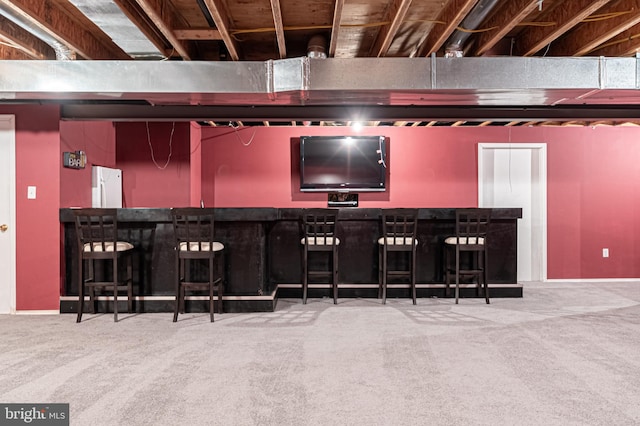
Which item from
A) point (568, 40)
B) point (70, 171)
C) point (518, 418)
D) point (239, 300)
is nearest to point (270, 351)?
point (239, 300)

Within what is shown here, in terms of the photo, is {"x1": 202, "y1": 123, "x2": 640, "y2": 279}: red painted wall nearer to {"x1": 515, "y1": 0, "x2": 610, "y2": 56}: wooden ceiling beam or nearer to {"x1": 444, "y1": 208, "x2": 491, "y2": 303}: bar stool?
{"x1": 444, "y1": 208, "x2": 491, "y2": 303}: bar stool

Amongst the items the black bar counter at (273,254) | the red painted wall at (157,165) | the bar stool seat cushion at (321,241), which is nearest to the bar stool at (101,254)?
the black bar counter at (273,254)

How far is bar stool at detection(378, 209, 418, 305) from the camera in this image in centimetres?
463

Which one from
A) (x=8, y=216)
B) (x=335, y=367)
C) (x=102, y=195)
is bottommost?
(x=335, y=367)

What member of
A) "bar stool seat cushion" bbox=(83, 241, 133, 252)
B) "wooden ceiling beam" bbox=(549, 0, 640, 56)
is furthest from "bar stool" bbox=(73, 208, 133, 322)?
"wooden ceiling beam" bbox=(549, 0, 640, 56)

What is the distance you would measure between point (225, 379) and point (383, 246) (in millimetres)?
2598

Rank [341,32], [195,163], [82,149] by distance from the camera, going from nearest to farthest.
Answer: [341,32] → [82,149] → [195,163]

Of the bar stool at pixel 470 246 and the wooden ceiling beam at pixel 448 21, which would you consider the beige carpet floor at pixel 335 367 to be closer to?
the bar stool at pixel 470 246

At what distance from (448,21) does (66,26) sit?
3132 millimetres

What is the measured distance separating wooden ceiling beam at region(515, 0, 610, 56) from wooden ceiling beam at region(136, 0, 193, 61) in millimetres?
3090

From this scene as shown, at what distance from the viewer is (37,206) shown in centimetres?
441

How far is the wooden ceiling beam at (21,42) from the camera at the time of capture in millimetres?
3512

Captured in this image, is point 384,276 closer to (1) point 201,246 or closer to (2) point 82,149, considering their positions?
(1) point 201,246

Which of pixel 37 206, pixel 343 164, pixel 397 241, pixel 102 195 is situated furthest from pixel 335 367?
pixel 343 164
